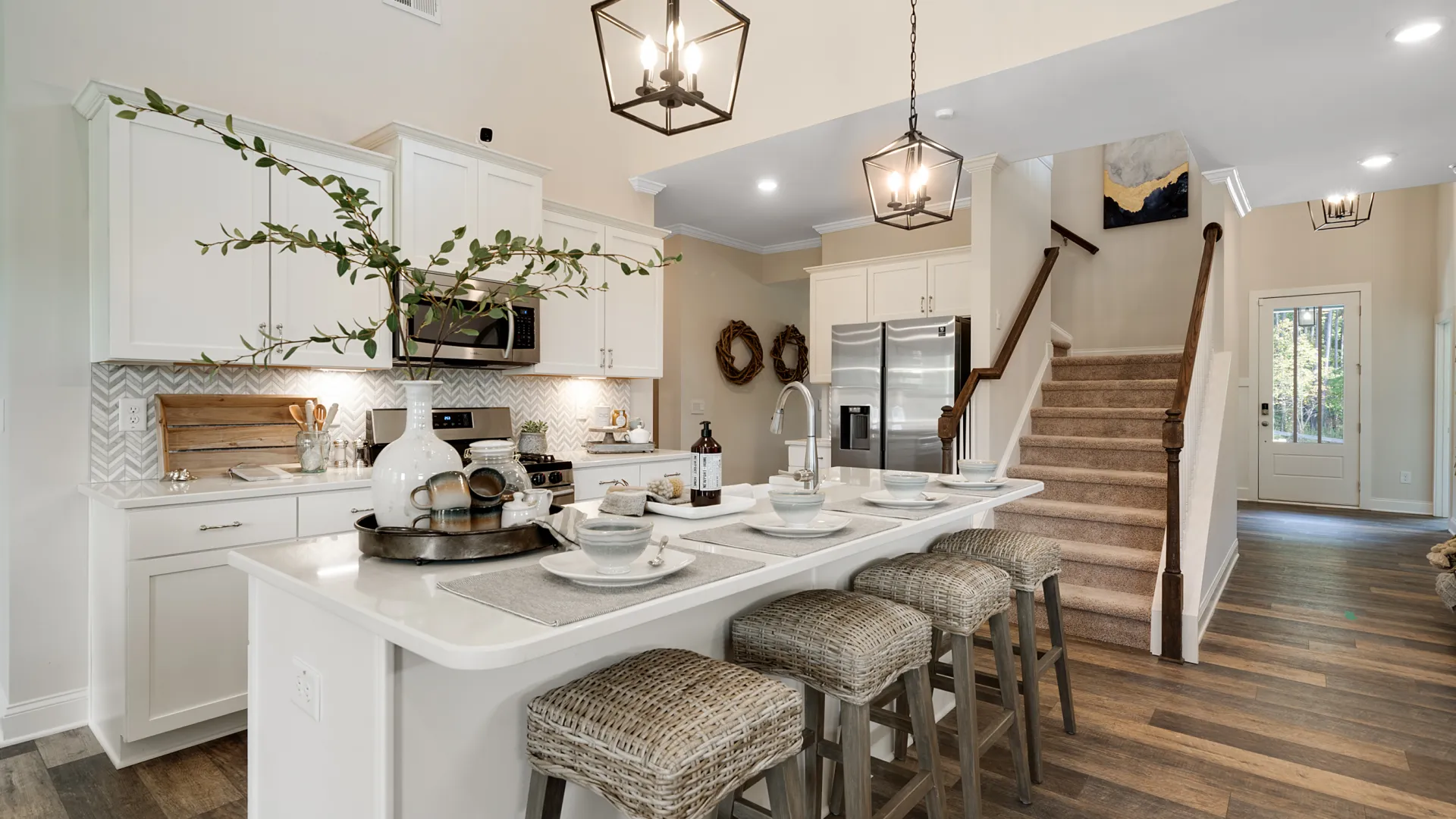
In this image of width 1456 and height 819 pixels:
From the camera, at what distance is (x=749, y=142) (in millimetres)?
4230

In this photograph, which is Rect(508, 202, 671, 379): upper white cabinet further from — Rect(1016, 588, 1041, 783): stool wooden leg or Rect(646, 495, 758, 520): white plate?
Rect(1016, 588, 1041, 783): stool wooden leg

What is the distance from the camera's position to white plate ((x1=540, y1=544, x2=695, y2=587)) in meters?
1.16

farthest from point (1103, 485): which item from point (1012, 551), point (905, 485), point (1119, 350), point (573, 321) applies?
point (573, 321)

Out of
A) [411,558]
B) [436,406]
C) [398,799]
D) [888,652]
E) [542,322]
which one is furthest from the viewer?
[542,322]

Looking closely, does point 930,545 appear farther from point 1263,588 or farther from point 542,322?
point 1263,588

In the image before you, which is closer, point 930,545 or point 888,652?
point 888,652

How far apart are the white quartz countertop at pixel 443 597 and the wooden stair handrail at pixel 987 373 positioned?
246 cm

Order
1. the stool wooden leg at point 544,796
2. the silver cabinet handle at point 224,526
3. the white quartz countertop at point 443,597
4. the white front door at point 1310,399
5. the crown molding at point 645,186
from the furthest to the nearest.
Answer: the white front door at point 1310,399
the crown molding at point 645,186
the silver cabinet handle at point 224,526
the stool wooden leg at point 544,796
the white quartz countertop at point 443,597

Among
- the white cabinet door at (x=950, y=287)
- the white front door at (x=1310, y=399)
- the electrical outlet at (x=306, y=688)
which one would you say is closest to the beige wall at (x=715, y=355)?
the white cabinet door at (x=950, y=287)

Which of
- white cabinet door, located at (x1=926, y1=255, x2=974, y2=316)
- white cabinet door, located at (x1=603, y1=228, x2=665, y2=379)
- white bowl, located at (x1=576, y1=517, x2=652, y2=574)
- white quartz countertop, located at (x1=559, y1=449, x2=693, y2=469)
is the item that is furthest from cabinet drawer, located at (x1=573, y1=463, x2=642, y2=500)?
white bowl, located at (x1=576, y1=517, x2=652, y2=574)

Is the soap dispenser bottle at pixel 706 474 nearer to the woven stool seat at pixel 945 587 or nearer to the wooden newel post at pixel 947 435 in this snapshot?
the woven stool seat at pixel 945 587

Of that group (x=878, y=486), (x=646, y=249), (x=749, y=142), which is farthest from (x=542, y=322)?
(x=878, y=486)

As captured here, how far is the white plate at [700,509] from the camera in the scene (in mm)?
1828

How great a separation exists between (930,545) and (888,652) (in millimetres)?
1032
